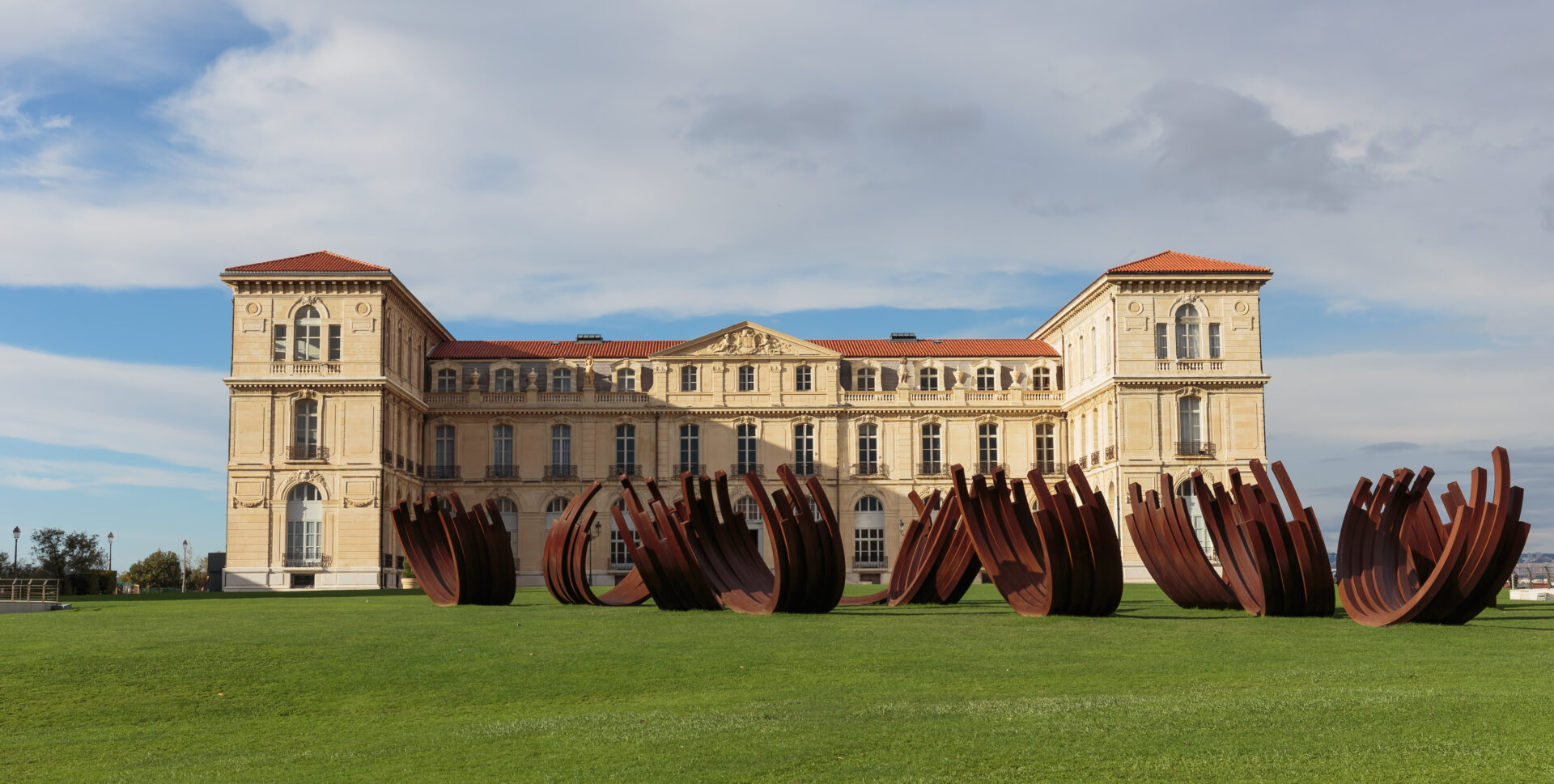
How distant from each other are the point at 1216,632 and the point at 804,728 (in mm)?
9688

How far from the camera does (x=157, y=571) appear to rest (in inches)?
3155

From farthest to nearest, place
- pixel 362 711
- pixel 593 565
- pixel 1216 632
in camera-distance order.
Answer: pixel 593 565, pixel 1216 632, pixel 362 711

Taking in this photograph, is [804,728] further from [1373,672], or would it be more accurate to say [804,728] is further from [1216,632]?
[1216,632]

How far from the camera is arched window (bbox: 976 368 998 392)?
65.6 meters

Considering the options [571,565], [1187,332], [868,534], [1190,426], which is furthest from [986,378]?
[571,565]

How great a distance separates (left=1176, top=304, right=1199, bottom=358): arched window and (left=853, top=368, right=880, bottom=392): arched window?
14.3 meters

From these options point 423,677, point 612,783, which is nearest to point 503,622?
point 423,677

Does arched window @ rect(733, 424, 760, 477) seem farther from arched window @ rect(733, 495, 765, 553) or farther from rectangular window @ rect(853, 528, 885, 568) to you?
rectangular window @ rect(853, 528, 885, 568)

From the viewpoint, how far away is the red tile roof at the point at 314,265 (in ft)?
187

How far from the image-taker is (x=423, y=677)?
48.6 feet

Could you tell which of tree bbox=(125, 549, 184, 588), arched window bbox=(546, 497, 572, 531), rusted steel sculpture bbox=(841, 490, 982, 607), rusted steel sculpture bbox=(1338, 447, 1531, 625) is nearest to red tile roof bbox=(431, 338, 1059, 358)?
arched window bbox=(546, 497, 572, 531)

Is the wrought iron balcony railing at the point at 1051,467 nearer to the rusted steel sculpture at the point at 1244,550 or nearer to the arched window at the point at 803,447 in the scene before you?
the arched window at the point at 803,447

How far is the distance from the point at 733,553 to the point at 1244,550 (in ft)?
29.0

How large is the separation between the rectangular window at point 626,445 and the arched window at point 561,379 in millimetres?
3417
